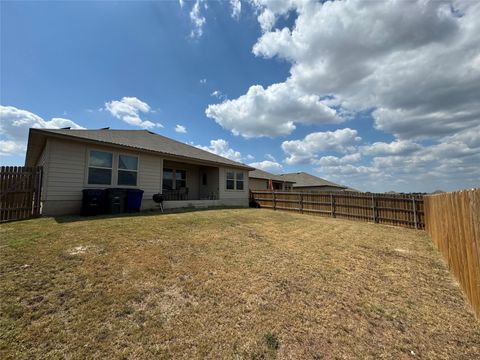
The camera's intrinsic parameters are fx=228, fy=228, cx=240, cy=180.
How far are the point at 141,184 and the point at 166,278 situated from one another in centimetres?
827

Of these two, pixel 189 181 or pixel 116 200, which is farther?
pixel 189 181

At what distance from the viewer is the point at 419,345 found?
2.70 meters

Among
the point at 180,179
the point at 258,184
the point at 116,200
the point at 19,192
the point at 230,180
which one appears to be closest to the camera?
the point at 19,192

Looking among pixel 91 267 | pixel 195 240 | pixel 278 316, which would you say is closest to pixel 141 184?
pixel 195 240

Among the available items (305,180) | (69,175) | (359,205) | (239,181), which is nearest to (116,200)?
(69,175)

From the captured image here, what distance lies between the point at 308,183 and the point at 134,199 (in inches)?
1230

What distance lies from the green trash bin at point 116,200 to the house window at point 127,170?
1.06 m

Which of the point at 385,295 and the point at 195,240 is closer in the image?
the point at 385,295

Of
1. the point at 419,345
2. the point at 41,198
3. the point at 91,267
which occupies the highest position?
the point at 41,198

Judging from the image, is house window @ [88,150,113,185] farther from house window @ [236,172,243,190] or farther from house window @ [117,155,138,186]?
house window @ [236,172,243,190]

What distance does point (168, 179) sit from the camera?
14.9 meters

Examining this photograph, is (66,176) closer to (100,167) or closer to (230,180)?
(100,167)

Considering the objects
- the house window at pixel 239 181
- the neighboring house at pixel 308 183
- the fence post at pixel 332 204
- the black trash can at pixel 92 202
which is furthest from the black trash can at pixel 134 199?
the neighboring house at pixel 308 183

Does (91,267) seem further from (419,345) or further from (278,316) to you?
(419,345)
